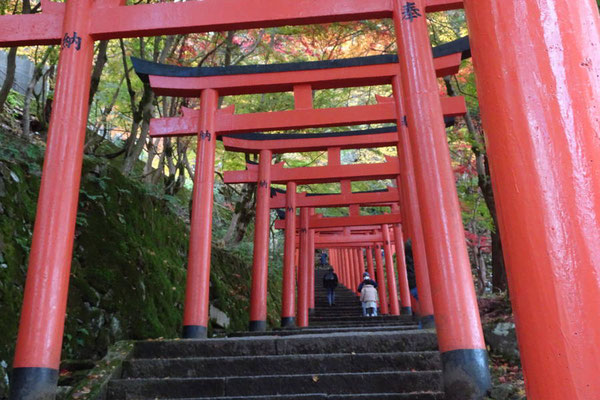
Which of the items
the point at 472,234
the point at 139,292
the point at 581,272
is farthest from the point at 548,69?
the point at 472,234

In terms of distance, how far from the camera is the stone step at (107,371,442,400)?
4980 millimetres

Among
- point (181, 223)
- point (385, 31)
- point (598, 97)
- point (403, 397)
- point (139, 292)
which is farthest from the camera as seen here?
point (181, 223)

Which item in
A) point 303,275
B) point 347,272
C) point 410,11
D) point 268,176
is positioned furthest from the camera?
point 347,272

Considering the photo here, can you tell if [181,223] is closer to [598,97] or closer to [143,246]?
[143,246]

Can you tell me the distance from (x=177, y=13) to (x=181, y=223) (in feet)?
24.4

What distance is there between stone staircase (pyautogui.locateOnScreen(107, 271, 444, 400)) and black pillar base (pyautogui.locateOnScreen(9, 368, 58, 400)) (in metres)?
0.67

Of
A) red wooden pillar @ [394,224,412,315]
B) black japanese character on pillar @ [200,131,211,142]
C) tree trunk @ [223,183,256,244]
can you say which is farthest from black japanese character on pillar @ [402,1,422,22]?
red wooden pillar @ [394,224,412,315]

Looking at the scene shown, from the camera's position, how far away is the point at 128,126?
16.6 meters

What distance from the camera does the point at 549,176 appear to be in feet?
4.98

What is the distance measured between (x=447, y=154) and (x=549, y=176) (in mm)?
3891

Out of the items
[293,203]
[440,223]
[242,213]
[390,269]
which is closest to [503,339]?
[440,223]

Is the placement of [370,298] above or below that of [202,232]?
below

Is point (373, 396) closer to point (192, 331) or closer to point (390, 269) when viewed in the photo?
point (192, 331)

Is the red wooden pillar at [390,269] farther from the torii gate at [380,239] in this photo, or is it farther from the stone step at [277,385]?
the stone step at [277,385]
